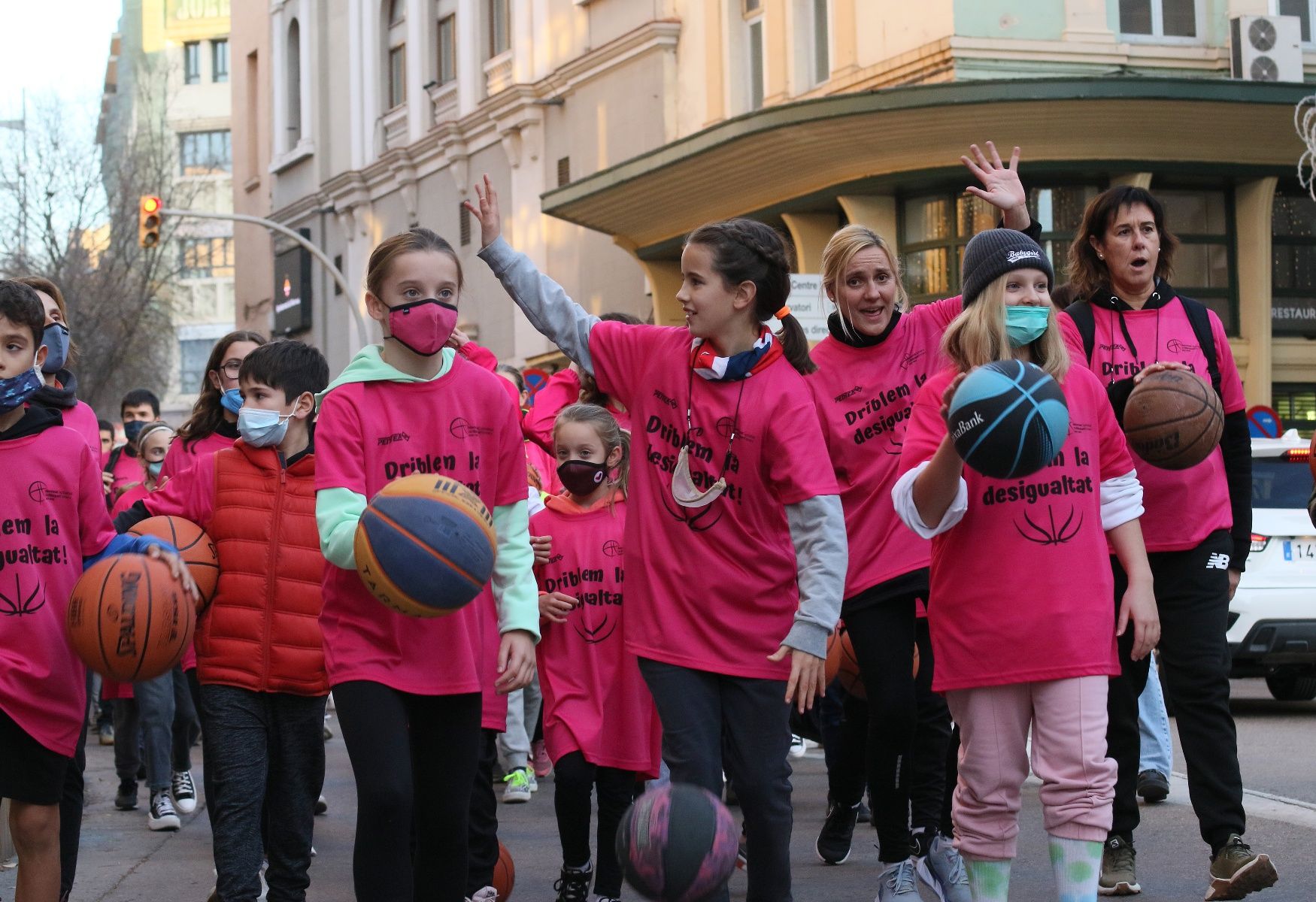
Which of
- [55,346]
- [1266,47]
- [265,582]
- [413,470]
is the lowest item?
[265,582]

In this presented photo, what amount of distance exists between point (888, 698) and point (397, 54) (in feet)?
129

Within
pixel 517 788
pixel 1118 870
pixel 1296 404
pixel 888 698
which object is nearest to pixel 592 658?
pixel 888 698

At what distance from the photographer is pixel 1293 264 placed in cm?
2591

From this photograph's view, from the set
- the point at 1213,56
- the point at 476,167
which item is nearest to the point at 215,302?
the point at 476,167

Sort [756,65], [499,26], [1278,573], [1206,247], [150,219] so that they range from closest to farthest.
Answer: [1278,573]
[1206,247]
[756,65]
[150,219]
[499,26]

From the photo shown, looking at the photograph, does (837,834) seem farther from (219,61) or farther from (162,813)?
(219,61)

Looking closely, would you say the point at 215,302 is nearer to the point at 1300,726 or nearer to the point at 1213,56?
the point at 1213,56

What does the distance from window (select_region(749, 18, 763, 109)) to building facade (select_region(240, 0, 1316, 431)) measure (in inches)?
1.9

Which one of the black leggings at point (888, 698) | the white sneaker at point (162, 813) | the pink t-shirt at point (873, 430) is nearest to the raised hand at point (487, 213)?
the pink t-shirt at point (873, 430)

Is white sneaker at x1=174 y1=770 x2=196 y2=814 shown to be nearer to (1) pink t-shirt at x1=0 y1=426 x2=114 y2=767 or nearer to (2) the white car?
(1) pink t-shirt at x1=0 y1=426 x2=114 y2=767

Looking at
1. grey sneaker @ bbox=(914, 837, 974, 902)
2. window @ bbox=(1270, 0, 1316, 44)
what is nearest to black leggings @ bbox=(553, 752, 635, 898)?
grey sneaker @ bbox=(914, 837, 974, 902)

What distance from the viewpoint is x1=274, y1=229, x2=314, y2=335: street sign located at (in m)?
49.2

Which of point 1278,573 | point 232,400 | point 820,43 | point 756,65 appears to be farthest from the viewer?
point 756,65

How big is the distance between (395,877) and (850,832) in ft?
10.8
